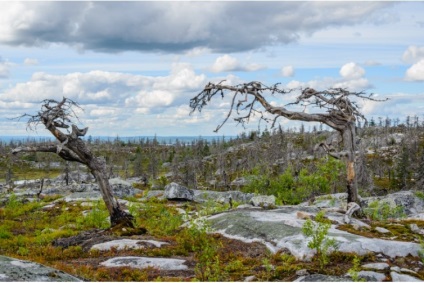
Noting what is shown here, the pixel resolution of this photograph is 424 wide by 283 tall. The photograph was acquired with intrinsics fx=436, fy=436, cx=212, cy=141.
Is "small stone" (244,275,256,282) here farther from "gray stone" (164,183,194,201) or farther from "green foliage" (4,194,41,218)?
"gray stone" (164,183,194,201)

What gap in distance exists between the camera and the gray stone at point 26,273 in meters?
9.49

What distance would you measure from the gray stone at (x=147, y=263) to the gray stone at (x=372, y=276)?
6.12 metres

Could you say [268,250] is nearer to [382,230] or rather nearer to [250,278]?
[250,278]

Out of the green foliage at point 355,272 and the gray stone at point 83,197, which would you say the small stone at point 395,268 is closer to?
the green foliage at point 355,272

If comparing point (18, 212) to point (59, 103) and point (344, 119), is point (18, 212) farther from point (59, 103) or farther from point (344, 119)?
point (344, 119)

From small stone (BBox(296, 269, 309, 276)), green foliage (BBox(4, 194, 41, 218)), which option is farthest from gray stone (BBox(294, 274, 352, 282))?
green foliage (BBox(4, 194, 41, 218))

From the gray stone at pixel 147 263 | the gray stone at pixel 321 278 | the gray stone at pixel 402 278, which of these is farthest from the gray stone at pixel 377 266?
the gray stone at pixel 147 263

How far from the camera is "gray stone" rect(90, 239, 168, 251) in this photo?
19.3 metres

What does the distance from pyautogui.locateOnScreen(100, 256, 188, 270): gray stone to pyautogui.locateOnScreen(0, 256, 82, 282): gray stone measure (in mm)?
5367

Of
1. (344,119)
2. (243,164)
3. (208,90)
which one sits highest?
(208,90)

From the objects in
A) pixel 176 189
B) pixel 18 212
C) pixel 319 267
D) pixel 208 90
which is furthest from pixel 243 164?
pixel 319 267

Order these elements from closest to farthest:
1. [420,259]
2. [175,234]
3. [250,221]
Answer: [420,259] → [250,221] → [175,234]

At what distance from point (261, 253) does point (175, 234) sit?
270 inches

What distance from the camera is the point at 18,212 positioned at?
4150 centimetres
